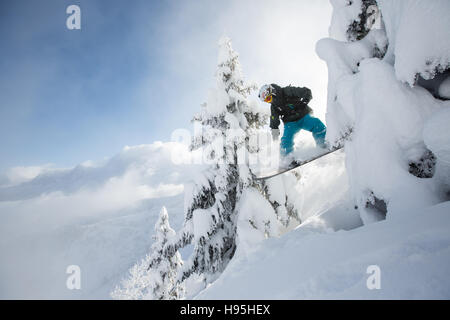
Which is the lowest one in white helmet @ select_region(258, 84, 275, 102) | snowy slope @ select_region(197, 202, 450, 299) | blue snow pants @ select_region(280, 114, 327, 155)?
snowy slope @ select_region(197, 202, 450, 299)

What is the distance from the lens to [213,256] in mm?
6645

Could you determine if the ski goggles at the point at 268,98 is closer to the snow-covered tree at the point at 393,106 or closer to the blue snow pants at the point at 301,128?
the blue snow pants at the point at 301,128

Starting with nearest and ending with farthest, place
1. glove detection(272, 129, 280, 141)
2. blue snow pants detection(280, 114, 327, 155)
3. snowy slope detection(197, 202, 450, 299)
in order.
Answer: snowy slope detection(197, 202, 450, 299)
blue snow pants detection(280, 114, 327, 155)
glove detection(272, 129, 280, 141)

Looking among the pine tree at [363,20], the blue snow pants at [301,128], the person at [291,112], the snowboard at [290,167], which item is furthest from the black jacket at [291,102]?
the pine tree at [363,20]

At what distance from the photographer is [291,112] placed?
5371 mm

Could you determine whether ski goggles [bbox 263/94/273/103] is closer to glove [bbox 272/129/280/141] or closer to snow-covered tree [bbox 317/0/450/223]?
glove [bbox 272/129/280/141]

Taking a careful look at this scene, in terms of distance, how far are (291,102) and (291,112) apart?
26 centimetres

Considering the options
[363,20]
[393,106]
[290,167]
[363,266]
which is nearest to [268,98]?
[290,167]

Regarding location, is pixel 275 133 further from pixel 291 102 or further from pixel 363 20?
pixel 363 20

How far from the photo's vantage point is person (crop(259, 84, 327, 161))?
17.1 ft

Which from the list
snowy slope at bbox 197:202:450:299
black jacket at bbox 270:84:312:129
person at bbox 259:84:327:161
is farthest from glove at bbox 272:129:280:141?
snowy slope at bbox 197:202:450:299

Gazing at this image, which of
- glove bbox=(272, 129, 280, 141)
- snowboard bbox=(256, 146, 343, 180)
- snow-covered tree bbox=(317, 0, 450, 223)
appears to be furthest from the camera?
glove bbox=(272, 129, 280, 141)

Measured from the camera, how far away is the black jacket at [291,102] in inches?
208
